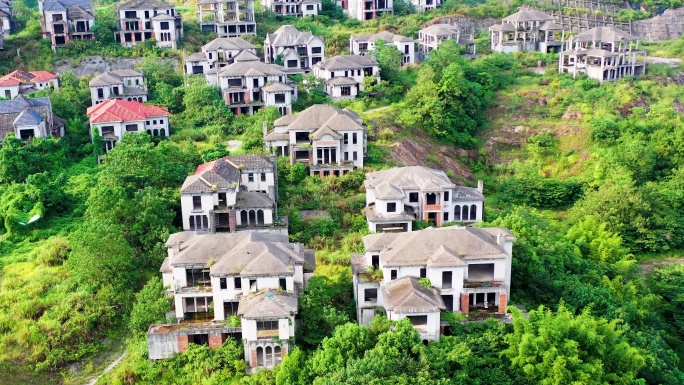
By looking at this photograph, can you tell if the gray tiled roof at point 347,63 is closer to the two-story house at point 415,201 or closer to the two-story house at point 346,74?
the two-story house at point 346,74

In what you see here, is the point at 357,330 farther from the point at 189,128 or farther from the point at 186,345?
the point at 189,128

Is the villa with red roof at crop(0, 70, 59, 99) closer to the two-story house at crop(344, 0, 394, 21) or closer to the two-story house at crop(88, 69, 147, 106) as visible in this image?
the two-story house at crop(88, 69, 147, 106)

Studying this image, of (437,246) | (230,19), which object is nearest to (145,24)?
(230,19)

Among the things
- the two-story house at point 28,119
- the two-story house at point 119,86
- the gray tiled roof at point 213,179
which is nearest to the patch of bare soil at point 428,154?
the gray tiled roof at point 213,179

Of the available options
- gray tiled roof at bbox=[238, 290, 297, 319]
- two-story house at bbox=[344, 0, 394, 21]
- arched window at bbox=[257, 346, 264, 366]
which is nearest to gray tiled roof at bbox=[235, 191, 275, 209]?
gray tiled roof at bbox=[238, 290, 297, 319]

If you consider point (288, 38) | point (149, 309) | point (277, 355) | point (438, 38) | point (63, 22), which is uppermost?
point (63, 22)

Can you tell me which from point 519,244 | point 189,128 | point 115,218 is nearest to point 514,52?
point 189,128

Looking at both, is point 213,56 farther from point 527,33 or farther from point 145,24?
point 527,33
